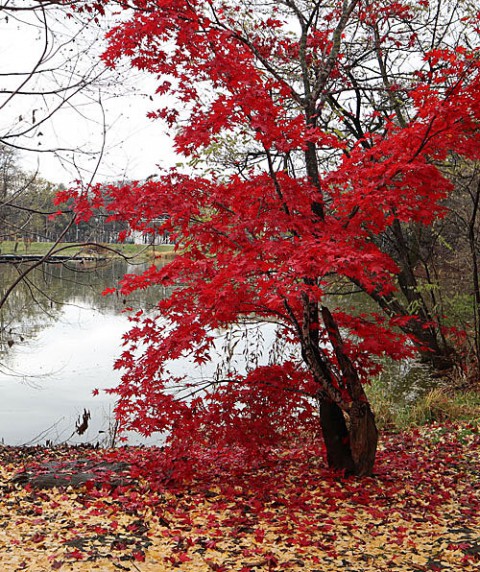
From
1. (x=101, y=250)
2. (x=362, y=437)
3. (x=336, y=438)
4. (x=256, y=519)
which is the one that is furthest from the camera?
(x=101, y=250)

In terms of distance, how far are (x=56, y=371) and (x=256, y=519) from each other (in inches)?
371

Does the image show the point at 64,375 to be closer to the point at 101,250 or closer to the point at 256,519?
the point at 101,250

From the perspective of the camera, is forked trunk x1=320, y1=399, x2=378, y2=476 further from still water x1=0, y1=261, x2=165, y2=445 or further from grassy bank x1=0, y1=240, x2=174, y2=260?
still water x1=0, y1=261, x2=165, y2=445

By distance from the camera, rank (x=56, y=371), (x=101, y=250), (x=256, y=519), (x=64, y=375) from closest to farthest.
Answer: (x=256, y=519), (x=101, y=250), (x=56, y=371), (x=64, y=375)

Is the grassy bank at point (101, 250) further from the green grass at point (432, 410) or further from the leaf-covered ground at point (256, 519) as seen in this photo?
the green grass at point (432, 410)

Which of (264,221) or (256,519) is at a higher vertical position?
(264,221)

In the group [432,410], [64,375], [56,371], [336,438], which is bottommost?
[432,410]

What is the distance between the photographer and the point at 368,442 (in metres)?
5.71

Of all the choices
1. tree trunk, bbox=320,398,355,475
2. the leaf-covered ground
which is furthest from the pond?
tree trunk, bbox=320,398,355,475

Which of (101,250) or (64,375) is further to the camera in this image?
(64,375)

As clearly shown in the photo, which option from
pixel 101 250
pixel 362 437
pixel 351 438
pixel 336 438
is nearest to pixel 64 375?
pixel 101 250

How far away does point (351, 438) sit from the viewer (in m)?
5.74

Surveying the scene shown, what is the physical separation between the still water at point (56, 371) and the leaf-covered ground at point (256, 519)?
2.07m

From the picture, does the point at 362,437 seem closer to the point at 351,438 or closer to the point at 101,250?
the point at 351,438
